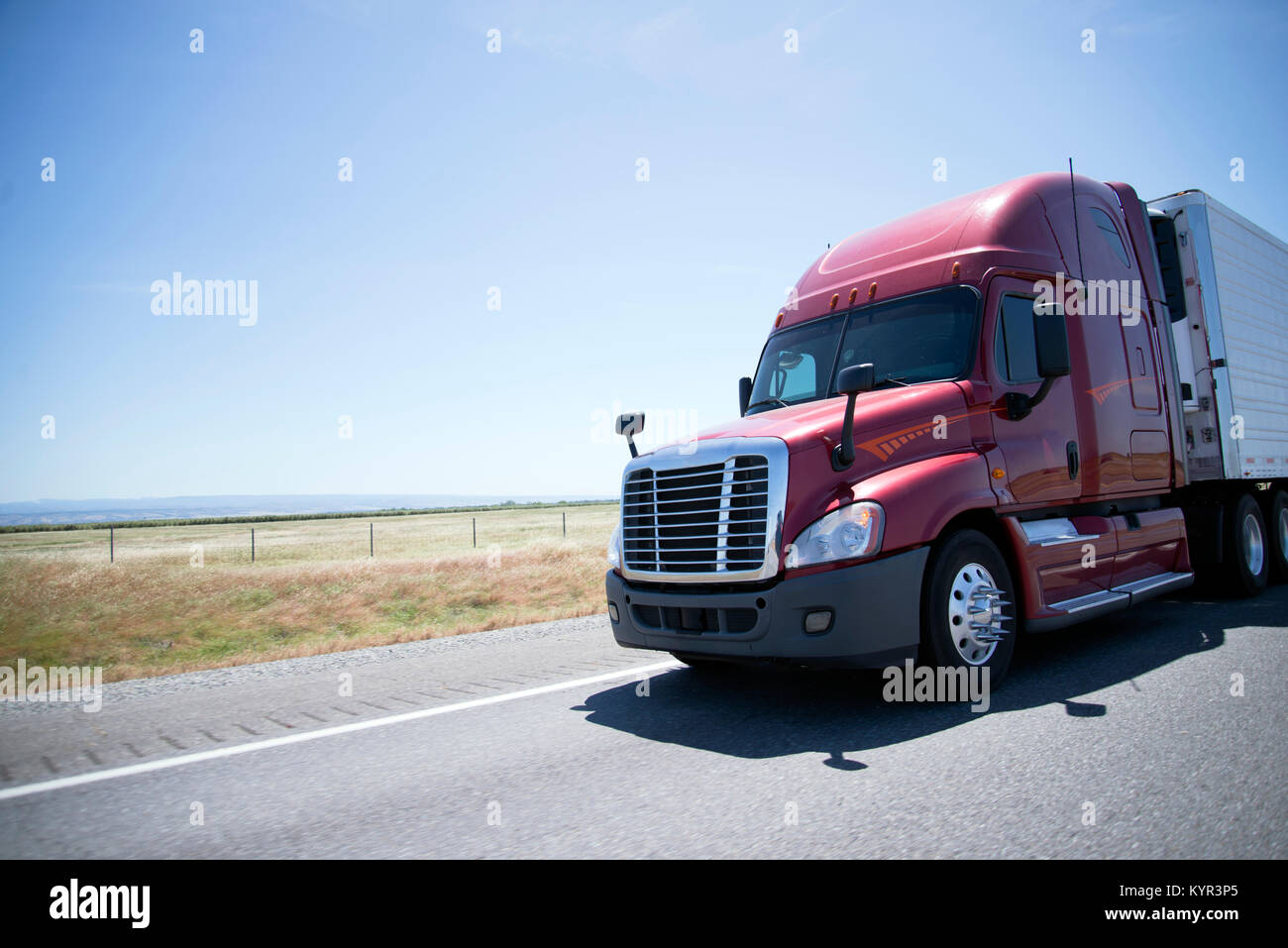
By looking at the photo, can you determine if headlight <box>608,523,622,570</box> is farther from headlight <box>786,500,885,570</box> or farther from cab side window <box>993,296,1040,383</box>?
cab side window <box>993,296,1040,383</box>

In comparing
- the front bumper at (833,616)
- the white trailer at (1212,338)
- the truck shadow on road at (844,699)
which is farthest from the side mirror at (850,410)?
the white trailer at (1212,338)

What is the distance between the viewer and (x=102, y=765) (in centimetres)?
443

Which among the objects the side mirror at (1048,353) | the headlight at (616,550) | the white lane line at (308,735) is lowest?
the white lane line at (308,735)

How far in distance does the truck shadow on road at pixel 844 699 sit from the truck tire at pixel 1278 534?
2.99 meters

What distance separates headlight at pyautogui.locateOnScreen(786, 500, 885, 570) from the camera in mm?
4586

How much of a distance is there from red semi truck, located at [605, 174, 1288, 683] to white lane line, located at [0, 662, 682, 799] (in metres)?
0.74

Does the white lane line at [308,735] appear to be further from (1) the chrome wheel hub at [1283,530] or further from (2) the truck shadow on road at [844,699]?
(1) the chrome wheel hub at [1283,530]

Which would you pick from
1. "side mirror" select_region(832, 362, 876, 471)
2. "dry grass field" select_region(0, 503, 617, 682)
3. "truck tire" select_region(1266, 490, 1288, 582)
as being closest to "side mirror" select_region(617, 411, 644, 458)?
"side mirror" select_region(832, 362, 876, 471)

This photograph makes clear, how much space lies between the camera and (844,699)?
5.12 metres

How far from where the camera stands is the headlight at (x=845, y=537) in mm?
4586

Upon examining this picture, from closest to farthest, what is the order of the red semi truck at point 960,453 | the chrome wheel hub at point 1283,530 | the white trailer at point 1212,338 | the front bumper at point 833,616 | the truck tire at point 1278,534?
the front bumper at point 833,616, the red semi truck at point 960,453, the white trailer at point 1212,338, the truck tire at point 1278,534, the chrome wheel hub at point 1283,530

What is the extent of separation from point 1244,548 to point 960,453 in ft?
19.7
